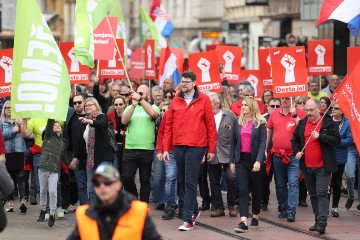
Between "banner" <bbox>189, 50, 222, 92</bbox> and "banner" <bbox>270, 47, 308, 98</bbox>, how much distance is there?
2088 mm

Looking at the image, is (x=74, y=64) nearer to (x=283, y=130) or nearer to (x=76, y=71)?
(x=76, y=71)

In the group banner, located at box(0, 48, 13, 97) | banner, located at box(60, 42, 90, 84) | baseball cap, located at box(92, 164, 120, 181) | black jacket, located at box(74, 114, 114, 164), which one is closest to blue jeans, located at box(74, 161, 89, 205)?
black jacket, located at box(74, 114, 114, 164)

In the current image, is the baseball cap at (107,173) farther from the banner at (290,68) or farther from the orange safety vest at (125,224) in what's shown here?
the banner at (290,68)

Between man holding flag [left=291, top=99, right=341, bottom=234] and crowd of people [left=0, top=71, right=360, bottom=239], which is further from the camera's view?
crowd of people [left=0, top=71, right=360, bottom=239]

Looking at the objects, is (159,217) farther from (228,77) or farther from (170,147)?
(228,77)

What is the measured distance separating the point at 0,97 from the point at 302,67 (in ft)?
15.3

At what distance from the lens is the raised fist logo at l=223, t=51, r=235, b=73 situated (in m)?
25.1

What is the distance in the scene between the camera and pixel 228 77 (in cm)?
2519

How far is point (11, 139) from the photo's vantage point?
18.2m

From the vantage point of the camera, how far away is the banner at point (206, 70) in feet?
68.8

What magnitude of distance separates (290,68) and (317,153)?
3.44 meters

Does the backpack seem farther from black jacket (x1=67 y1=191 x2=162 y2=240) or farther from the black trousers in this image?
black jacket (x1=67 y1=191 x2=162 y2=240)

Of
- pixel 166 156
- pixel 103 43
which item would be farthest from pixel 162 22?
pixel 166 156

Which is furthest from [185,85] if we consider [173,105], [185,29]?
[185,29]
